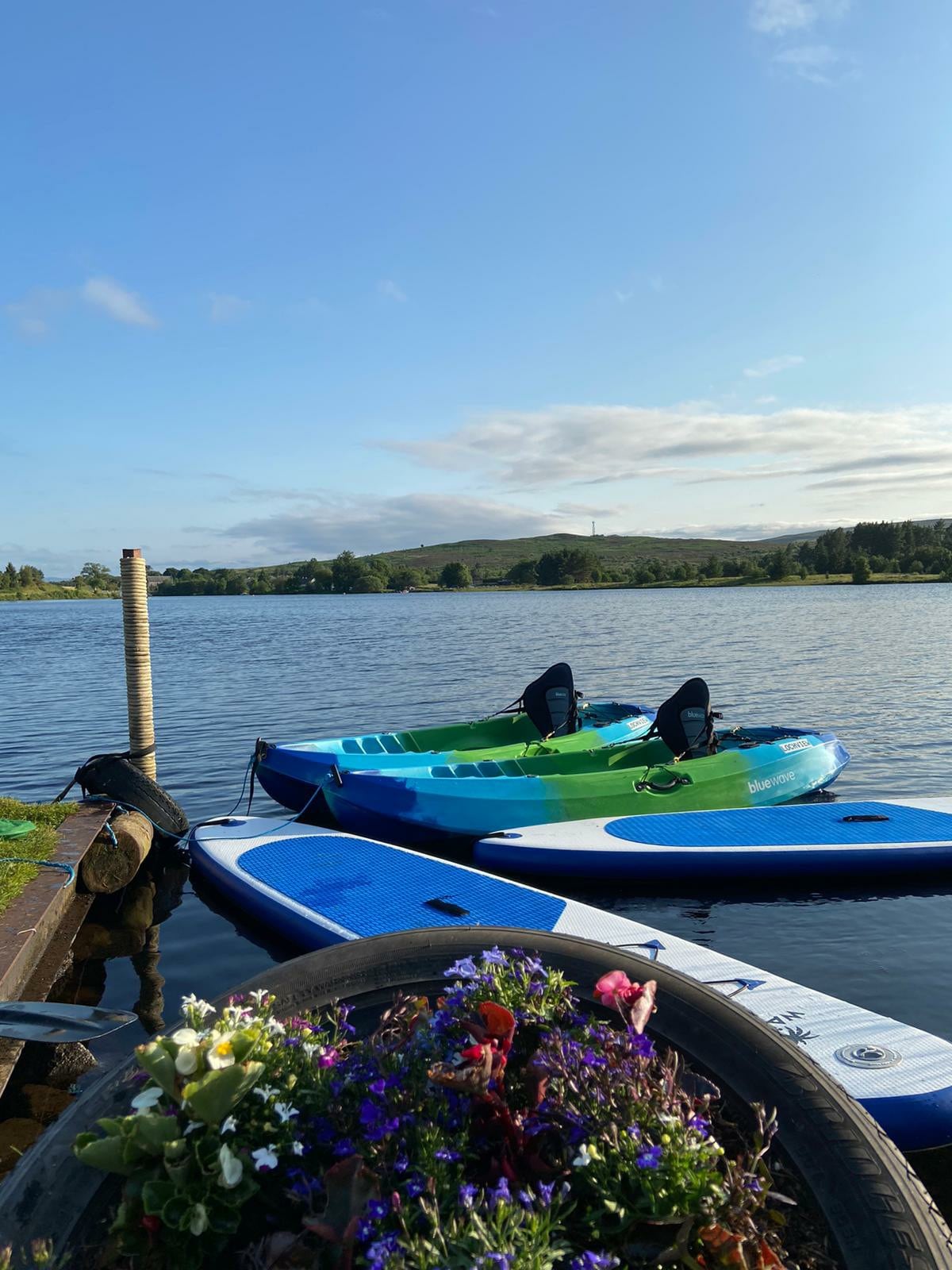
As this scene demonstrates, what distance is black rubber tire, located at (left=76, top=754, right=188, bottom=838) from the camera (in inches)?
439

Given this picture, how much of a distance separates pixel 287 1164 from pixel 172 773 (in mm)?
15307

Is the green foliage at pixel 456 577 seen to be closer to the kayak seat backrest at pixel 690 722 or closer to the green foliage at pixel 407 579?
the green foliage at pixel 407 579

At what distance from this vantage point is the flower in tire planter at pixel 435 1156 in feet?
6.08

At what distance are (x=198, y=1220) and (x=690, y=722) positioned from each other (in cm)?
1117

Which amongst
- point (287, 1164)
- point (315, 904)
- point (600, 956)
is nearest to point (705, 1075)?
point (600, 956)

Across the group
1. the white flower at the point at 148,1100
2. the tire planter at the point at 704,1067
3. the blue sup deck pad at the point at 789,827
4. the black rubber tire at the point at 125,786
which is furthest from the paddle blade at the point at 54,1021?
the blue sup deck pad at the point at 789,827

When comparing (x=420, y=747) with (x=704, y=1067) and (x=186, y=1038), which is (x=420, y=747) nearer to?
(x=704, y=1067)

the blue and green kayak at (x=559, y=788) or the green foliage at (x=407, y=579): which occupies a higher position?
the green foliage at (x=407, y=579)

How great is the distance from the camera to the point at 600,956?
10.2 feet

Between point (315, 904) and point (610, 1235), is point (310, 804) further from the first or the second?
point (610, 1235)

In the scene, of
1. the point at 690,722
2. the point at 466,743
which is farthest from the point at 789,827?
the point at 466,743

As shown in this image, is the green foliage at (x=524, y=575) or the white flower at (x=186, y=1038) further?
the green foliage at (x=524, y=575)

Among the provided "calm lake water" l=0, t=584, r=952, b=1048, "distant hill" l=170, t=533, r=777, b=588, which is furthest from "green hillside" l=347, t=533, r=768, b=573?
"calm lake water" l=0, t=584, r=952, b=1048

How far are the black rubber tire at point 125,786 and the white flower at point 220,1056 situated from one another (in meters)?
9.67
